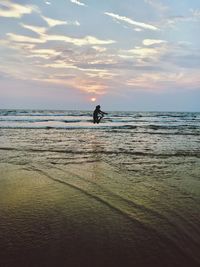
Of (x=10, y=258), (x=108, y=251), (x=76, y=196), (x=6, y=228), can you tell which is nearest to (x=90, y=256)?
(x=108, y=251)

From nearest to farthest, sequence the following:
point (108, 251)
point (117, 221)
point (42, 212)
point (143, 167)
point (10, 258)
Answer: point (10, 258)
point (108, 251)
point (117, 221)
point (42, 212)
point (143, 167)

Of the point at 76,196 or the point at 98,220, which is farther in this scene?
the point at 76,196

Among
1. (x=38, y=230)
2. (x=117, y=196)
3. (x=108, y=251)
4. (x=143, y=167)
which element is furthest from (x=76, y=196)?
(x=143, y=167)

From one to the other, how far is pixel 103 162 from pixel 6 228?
6598mm

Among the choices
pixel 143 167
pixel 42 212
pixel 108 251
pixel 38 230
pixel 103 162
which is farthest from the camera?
pixel 103 162

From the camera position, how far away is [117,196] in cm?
645

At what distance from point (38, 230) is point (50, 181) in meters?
3.18

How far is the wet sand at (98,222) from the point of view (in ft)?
12.7

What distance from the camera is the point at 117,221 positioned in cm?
502

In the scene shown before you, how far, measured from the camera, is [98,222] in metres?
4.99

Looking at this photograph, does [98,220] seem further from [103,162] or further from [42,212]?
[103,162]

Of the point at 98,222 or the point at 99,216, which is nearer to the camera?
the point at 98,222

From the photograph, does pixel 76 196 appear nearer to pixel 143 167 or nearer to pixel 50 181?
pixel 50 181

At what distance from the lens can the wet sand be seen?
3865mm
